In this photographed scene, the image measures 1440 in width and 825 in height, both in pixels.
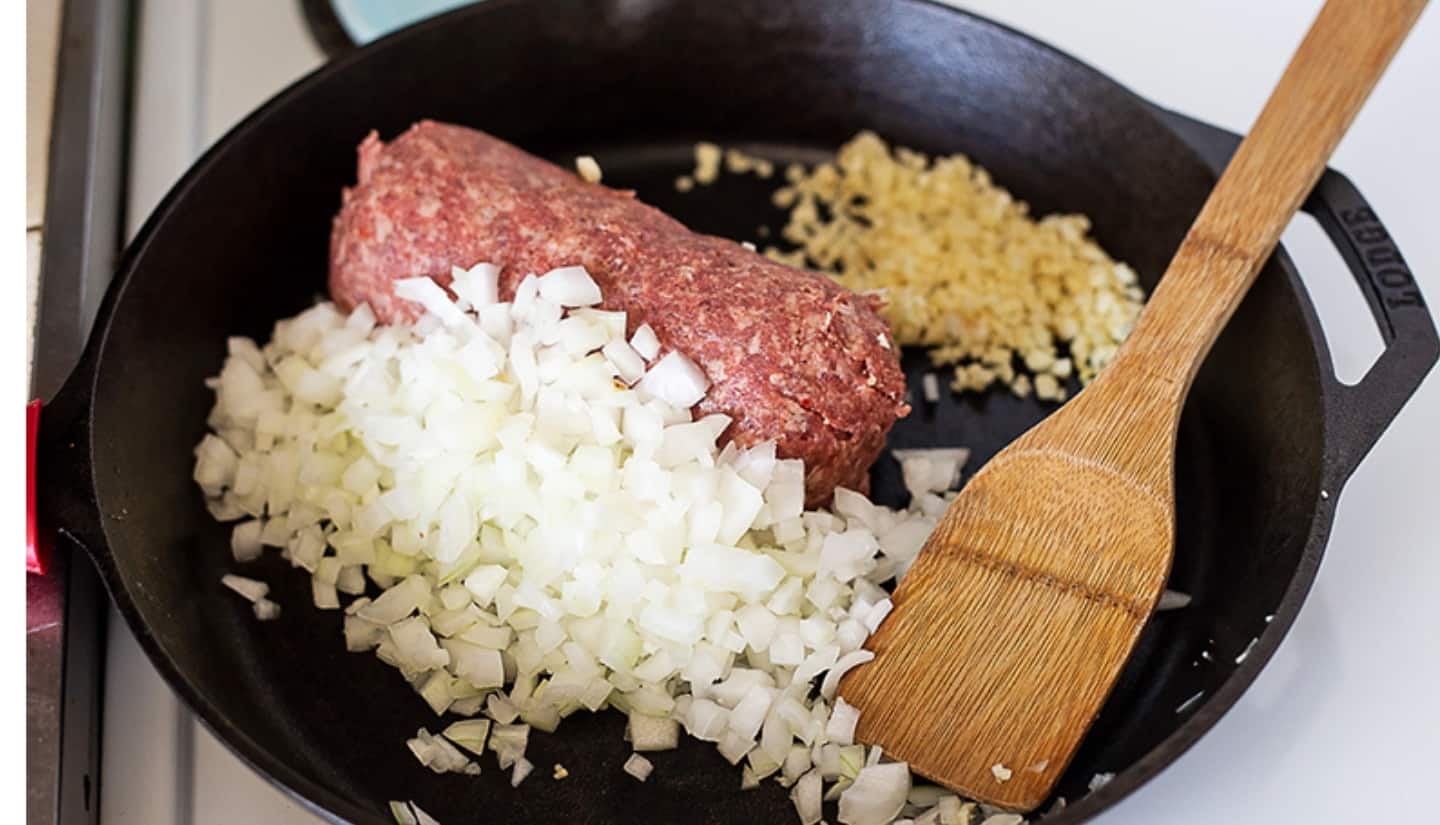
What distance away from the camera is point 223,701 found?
1285mm

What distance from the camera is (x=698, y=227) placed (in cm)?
183

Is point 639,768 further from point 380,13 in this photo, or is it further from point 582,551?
point 380,13

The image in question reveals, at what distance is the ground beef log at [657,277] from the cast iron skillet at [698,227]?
0.18m

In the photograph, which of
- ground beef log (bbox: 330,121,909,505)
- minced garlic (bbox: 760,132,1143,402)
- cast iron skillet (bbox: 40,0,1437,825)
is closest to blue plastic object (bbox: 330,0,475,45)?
cast iron skillet (bbox: 40,0,1437,825)

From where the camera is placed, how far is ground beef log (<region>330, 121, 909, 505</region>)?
53.0 inches

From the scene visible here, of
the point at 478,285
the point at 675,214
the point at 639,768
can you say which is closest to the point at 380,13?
the point at 675,214

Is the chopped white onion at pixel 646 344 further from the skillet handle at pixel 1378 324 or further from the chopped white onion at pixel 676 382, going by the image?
the skillet handle at pixel 1378 324

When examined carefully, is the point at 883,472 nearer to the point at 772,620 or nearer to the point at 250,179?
the point at 772,620

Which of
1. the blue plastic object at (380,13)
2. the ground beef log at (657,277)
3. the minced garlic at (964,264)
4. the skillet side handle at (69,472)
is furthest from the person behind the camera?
→ the blue plastic object at (380,13)

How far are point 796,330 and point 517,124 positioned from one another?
2.29 ft

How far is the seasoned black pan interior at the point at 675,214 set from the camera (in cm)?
132

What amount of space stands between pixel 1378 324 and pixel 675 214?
889 millimetres

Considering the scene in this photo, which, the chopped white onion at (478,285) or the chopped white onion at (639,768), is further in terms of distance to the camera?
the chopped white onion at (478,285)

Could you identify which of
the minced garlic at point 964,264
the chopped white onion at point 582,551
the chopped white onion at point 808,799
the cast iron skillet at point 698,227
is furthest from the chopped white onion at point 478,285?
the chopped white onion at point 808,799
